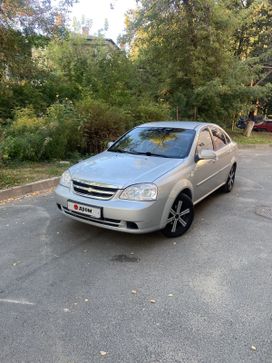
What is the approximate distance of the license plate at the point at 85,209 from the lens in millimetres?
4047

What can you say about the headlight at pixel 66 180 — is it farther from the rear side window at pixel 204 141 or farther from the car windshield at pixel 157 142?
the rear side window at pixel 204 141

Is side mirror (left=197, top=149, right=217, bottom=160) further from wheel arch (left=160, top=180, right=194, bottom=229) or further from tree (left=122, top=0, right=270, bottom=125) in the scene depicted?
tree (left=122, top=0, right=270, bottom=125)

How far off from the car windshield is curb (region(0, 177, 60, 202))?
6.74 feet

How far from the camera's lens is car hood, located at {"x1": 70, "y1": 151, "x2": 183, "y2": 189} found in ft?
13.6

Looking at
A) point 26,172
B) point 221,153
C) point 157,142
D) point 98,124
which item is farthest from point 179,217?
point 98,124

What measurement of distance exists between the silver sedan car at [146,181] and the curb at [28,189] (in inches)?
78.0

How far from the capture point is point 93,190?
4168 millimetres

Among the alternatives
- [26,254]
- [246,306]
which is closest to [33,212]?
[26,254]

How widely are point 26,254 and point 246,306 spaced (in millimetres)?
2506

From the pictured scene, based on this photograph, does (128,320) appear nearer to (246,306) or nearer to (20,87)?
(246,306)

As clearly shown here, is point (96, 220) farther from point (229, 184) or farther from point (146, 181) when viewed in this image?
point (229, 184)

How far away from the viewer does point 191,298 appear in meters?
3.20

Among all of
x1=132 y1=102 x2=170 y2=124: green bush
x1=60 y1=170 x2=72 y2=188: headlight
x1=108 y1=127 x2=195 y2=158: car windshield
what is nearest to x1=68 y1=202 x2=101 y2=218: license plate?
x1=60 y1=170 x2=72 y2=188: headlight

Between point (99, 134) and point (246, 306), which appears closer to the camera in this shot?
point (246, 306)
